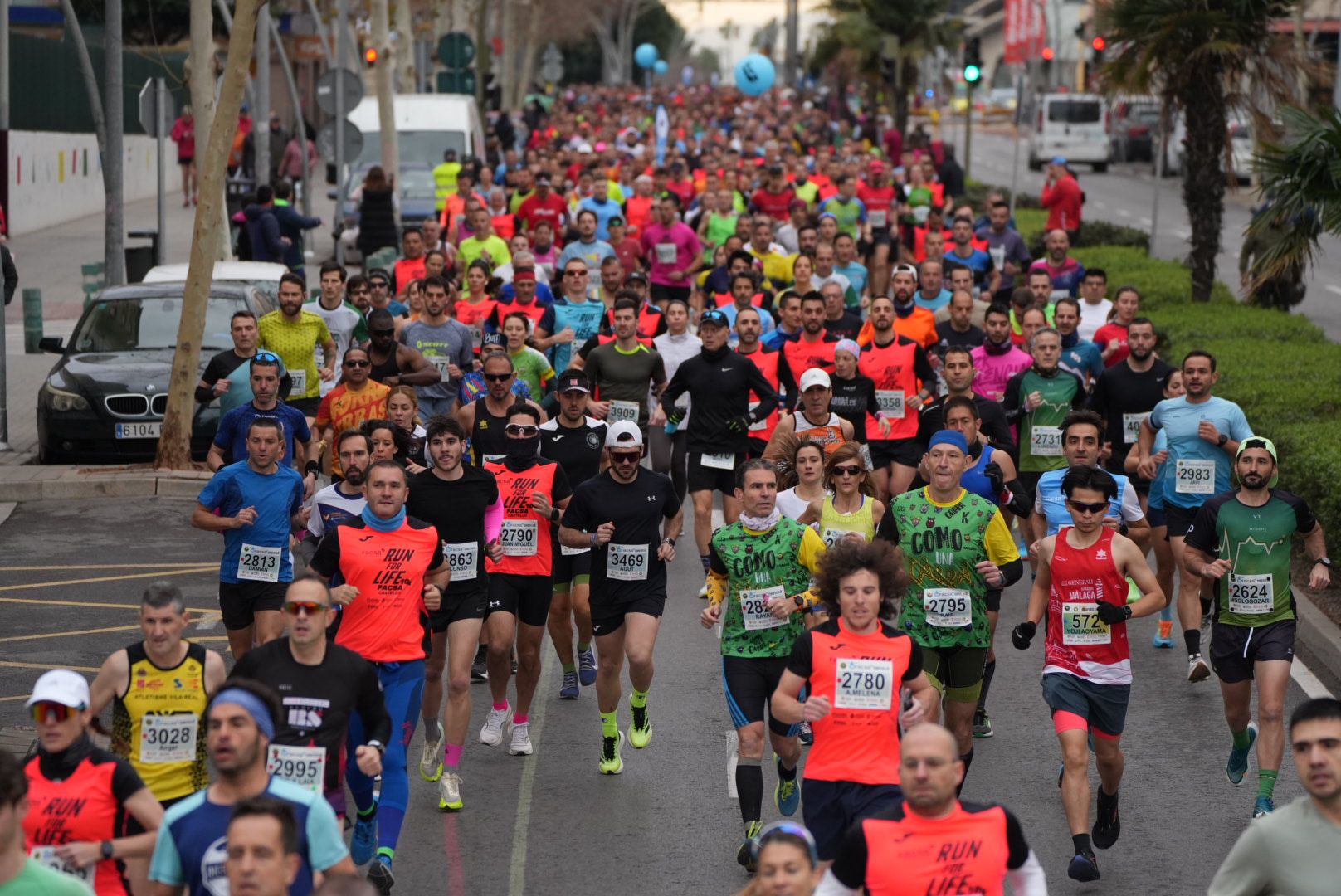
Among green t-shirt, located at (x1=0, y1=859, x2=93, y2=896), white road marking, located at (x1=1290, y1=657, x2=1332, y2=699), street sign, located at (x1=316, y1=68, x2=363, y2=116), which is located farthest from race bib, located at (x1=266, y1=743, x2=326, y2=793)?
street sign, located at (x1=316, y1=68, x2=363, y2=116)

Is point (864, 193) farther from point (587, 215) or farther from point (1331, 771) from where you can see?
point (1331, 771)

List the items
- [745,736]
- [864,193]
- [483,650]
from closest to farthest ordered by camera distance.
→ 1. [745,736]
2. [483,650]
3. [864,193]

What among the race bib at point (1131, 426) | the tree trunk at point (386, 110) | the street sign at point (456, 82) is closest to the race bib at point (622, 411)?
the race bib at point (1131, 426)

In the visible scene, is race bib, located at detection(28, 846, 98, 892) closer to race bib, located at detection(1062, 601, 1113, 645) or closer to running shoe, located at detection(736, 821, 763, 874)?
running shoe, located at detection(736, 821, 763, 874)

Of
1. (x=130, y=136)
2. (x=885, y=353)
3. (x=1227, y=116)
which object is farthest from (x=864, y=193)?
(x=130, y=136)

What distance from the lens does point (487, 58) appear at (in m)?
66.9

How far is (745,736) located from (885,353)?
20.1ft

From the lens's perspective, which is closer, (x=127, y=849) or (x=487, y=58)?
(x=127, y=849)

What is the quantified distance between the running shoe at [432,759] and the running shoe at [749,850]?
6.02 feet

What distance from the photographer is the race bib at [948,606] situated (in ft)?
31.7

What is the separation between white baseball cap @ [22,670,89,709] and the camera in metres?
6.61

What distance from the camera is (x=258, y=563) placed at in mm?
10703

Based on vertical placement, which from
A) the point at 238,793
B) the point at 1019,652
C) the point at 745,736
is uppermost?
the point at 238,793

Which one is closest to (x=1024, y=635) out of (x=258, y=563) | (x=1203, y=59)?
(x=258, y=563)
